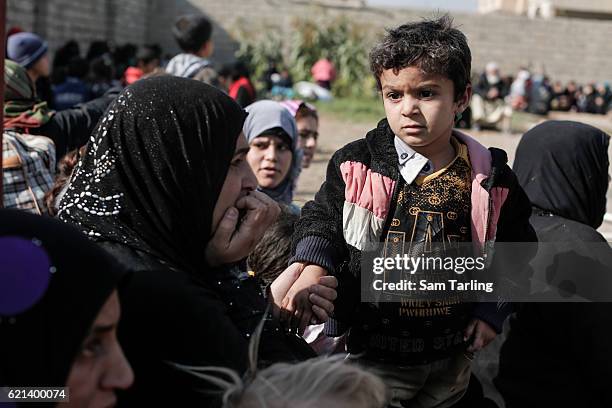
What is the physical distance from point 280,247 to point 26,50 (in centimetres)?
323

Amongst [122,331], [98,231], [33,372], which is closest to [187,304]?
[122,331]

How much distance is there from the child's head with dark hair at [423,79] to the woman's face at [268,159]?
1.28 meters

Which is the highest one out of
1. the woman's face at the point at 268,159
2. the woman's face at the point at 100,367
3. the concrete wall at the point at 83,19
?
the woman's face at the point at 100,367

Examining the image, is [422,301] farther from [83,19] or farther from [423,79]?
[83,19]

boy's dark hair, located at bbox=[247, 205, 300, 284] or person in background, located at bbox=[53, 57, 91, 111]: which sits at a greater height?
boy's dark hair, located at bbox=[247, 205, 300, 284]

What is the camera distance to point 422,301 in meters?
2.17

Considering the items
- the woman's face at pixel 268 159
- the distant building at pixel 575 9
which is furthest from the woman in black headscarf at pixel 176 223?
the distant building at pixel 575 9

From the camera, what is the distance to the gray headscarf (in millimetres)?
3453

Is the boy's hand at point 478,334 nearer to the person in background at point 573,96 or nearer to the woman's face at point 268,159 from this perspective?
the woman's face at point 268,159

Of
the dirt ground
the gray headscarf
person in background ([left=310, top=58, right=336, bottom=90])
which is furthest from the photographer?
person in background ([left=310, top=58, right=336, bottom=90])

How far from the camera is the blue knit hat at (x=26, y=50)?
4.98 metres

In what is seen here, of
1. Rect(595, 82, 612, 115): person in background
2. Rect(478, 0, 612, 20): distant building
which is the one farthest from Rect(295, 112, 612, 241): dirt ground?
Rect(478, 0, 612, 20): distant building

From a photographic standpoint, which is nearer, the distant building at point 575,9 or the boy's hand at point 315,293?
the boy's hand at point 315,293

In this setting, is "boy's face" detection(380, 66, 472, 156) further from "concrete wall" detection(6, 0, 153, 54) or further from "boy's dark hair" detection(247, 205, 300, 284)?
"concrete wall" detection(6, 0, 153, 54)
